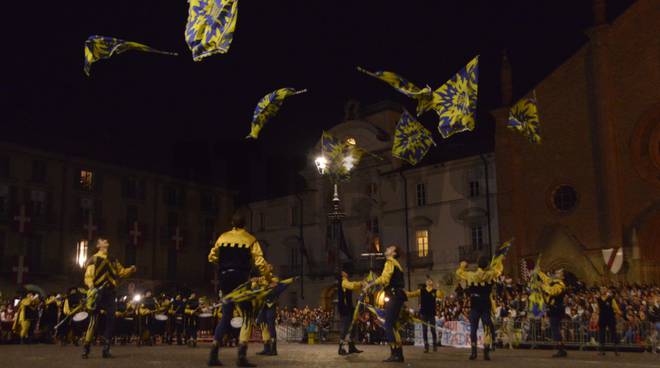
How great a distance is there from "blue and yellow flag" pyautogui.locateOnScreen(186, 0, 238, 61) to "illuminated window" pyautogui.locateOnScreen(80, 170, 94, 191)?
1607 inches

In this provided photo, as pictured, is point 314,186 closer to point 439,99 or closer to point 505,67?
point 505,67

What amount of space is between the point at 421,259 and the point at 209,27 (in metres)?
33.1

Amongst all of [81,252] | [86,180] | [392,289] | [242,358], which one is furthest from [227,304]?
[86,180]

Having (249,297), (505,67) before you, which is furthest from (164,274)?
(249,297)

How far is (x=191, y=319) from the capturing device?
69.3 ft

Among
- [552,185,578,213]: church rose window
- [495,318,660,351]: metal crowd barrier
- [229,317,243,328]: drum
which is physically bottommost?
[495,318,660,351]: metal crowd barrier

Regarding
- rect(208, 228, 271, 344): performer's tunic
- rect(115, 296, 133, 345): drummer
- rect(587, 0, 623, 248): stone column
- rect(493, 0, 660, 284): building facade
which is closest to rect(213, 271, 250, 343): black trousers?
rect(208, 228, 271, 344): performer's tunic

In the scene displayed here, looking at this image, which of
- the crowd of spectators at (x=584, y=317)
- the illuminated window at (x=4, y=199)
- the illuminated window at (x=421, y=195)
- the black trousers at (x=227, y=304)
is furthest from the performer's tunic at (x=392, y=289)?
the illuminated window at (x=4, y=199)

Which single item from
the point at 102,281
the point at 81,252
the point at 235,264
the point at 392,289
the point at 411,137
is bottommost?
the point at 392,289

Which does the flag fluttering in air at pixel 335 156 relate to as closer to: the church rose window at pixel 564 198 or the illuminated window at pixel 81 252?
the church rose window at pixel 564 198

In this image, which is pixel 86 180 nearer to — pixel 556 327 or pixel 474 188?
pixel 474 188

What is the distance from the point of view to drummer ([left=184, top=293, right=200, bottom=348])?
19.9m

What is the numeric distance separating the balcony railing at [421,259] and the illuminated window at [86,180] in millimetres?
25007

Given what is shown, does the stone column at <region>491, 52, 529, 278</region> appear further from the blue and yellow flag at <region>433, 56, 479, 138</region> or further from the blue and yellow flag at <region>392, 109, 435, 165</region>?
the blue and yellow flag at <region>433, 56, 479, 138</region>
